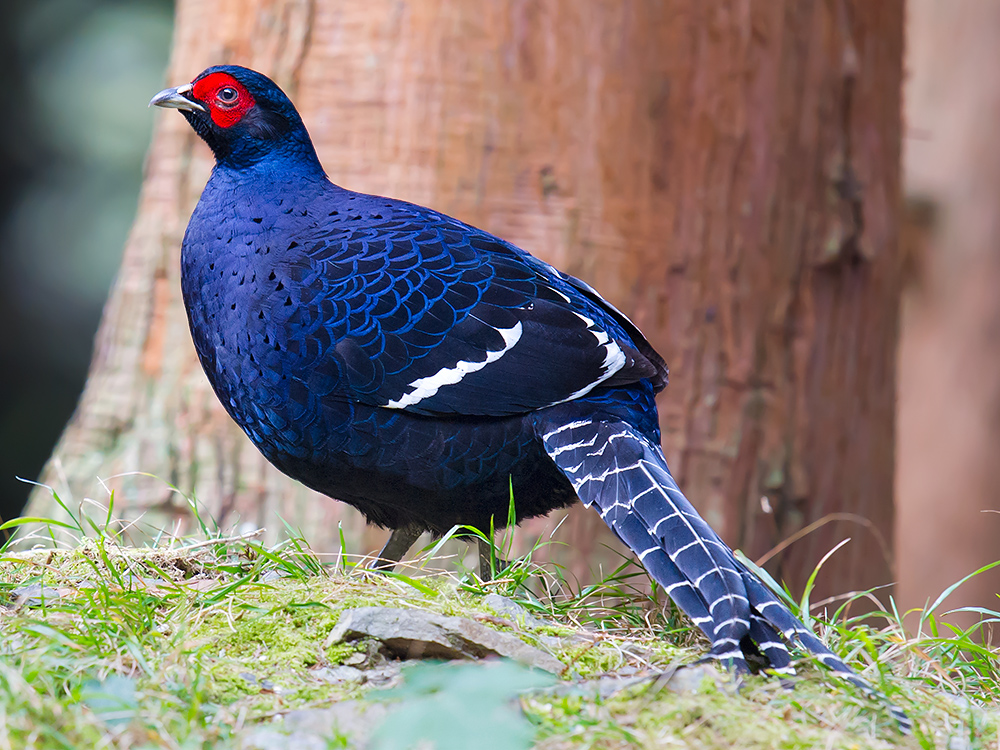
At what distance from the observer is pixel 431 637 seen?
80.7 inches

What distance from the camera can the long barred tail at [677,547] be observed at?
2.14m

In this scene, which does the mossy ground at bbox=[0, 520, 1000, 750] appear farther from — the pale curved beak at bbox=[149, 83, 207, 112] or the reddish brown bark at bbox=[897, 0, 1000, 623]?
the reddish brown bark at bbox=[897, 0, 1000, 623]

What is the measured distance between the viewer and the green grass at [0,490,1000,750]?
1660mm

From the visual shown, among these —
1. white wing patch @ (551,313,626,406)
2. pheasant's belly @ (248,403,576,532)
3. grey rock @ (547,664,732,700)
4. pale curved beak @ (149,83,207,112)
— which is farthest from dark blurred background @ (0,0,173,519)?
grey rock @ (547,664,732,700)

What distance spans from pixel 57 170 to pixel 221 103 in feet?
16.7

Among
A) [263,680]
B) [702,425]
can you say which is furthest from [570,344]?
[702,425]

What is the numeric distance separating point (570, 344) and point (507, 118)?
1.67 metres

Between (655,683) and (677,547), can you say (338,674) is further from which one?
(677,547)

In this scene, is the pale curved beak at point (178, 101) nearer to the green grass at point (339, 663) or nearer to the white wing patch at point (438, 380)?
the white wing patch at point (438, 380)

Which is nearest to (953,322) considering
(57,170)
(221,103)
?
(221,103)

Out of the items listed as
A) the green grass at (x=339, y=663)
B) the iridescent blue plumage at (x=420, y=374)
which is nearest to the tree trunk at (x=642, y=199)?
the iridescent blue plumage at (x=420, y=374)

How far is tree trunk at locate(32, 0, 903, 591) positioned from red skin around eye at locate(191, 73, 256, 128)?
1025mm

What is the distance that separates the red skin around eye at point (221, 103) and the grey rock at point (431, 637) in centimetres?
185

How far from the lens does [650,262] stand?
166 inches
